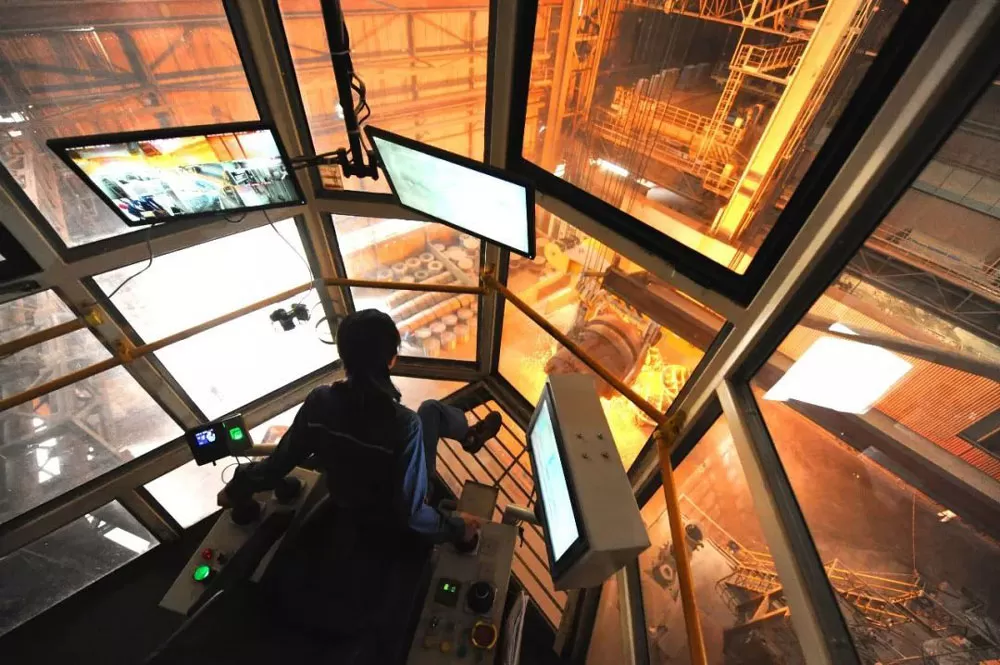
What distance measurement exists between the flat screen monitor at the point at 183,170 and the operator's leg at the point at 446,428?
1.32 metres

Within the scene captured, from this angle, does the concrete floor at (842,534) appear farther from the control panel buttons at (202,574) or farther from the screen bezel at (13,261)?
the screen bezel at (13,261)

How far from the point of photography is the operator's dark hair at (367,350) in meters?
1.51

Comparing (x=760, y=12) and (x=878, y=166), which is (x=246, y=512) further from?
(x=760, y=12)

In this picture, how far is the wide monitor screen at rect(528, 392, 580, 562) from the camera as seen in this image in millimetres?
1454

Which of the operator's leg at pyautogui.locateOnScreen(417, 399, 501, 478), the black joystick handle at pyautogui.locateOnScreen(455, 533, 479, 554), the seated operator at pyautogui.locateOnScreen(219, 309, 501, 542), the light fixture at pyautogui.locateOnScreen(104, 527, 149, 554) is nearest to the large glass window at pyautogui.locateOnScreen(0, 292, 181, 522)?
the light fixture at pyautogui.locateOnScreen(104, 527, 149, 554)

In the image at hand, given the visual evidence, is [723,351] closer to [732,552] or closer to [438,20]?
[732,552]

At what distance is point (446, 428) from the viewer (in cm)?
221

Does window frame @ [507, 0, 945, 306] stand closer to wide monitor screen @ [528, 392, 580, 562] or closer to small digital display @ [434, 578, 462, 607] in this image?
wide monitor screen @ [528, 392, 580, 562]

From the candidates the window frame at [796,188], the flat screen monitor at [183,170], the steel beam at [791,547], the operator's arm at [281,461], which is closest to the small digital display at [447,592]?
the operator's arm at [281,461]

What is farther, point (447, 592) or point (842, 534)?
point (447, 592)

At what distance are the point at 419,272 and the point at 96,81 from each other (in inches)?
81.9

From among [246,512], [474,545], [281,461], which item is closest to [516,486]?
[474,545]

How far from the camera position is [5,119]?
1.68 metres

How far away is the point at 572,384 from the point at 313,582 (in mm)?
1231
